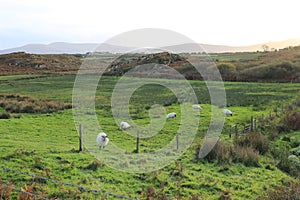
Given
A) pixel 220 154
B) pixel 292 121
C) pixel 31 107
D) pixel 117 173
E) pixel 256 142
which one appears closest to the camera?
pixel 117 173

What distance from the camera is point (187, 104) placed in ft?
97.0

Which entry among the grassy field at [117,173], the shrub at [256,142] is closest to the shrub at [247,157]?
the grassy field at [117,173]

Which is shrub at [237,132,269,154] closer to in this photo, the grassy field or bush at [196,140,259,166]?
the grassy field

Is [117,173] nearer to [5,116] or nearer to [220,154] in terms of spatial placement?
[220,154]

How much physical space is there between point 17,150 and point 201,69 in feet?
187

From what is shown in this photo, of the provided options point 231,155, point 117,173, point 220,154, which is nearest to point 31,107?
point 117,173

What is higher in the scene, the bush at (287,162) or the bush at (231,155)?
the bush at (231,155)

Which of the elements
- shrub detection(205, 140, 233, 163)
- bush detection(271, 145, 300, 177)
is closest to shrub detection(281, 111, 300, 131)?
bush detection(271, 145, 300, 177)

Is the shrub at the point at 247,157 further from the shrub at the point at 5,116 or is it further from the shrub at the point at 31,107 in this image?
the shrub at the point at 31,107

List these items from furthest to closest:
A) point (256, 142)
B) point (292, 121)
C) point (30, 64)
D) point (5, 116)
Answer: point (30, 64)
point (5, 116)
point (292, 121)
point (256, 142)

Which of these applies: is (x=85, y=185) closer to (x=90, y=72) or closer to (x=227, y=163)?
(x=227, y=163)

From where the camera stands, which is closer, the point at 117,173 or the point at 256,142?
the point at 117,173

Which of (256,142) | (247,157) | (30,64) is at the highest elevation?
(30,64)

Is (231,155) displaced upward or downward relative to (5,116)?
downward
